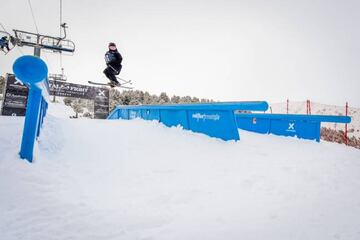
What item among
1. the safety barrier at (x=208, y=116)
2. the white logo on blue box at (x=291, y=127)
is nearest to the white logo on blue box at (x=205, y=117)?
the safety barrier at (x=208, y=116)

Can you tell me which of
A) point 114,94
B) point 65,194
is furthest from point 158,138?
point 114,94

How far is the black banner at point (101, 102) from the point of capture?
27.8m

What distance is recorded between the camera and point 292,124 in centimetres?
821

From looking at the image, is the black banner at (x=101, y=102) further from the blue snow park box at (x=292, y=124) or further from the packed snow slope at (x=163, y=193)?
the packed snow slope at (x=163, y=193)

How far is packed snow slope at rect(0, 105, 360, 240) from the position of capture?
1.91m

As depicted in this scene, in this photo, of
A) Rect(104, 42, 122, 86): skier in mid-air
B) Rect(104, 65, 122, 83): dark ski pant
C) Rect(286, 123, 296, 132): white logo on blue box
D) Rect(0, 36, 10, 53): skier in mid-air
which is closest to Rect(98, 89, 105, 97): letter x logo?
Rect(0, 36, 10, 53): skier in mid-air

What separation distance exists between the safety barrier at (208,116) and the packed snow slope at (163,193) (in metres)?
1.13

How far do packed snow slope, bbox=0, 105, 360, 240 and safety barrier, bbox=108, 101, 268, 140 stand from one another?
1127 mm

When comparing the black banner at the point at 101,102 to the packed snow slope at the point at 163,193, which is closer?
the packed snow slope at the point at 163,193

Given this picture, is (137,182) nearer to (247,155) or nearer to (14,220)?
(14,220)

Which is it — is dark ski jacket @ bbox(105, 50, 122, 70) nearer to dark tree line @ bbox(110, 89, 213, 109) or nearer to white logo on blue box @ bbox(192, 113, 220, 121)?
white logo on blue box @ bbox(192, 113, 220, 121)

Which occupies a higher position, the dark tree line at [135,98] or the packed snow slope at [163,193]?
the dark tree line at [135,98]

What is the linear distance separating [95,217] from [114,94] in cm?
4522

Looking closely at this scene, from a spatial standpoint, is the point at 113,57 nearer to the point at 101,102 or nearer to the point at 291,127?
the point at 291,127
